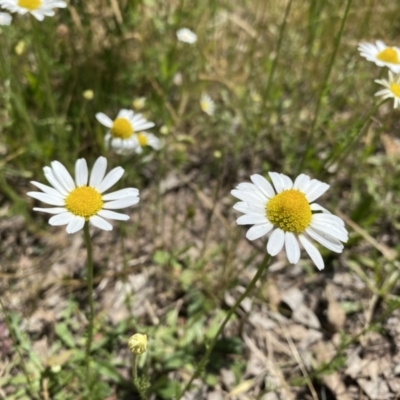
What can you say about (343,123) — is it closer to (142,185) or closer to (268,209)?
(142,185)

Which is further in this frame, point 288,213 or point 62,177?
point 62,177

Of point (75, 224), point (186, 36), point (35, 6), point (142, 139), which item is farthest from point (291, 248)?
point (186, 36)

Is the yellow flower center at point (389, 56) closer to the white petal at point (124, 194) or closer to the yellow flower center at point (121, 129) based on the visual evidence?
the yellow flower center at point (121, 129)

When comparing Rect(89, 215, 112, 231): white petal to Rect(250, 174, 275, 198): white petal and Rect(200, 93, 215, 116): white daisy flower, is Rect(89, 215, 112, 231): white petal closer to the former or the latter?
Rect(250, 174, 275, 198): white petal

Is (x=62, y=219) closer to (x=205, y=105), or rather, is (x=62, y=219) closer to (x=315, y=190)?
(x=315, y=190)

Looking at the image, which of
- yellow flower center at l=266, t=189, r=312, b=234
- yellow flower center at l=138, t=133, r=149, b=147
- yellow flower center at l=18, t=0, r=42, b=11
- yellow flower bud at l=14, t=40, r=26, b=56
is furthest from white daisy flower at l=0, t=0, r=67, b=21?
yellow flower center at l=266, t=189, r=312, b=234

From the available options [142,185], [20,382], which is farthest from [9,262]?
[142,185]

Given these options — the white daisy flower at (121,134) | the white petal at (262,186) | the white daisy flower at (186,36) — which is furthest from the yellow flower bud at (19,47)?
the white petal at (262,186)
